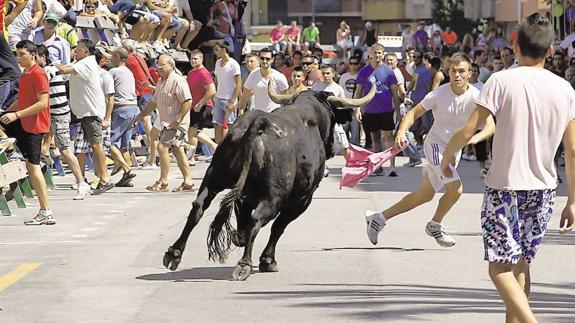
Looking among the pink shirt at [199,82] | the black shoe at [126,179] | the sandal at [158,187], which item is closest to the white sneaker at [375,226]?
the sandal at [158,187]

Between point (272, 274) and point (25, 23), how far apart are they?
1218 centimetres

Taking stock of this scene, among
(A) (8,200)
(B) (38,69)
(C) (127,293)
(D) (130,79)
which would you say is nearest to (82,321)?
(C) (127,293)

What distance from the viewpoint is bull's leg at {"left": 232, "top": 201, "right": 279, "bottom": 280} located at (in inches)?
421

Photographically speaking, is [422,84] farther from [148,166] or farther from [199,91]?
[199,91]

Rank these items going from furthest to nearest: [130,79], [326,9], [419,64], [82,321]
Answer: [326,9], [419,64], [130,79], [82,321]

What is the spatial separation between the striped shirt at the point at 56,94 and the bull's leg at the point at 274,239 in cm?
739

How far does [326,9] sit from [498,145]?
76.8 metres

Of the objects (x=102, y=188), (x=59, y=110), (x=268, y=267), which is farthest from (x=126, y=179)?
(x=268, y=267)

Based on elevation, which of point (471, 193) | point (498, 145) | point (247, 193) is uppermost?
point (498, 145)

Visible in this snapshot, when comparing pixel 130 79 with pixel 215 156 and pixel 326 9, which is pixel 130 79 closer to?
pixel 215 156

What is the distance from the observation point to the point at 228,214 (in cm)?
1075

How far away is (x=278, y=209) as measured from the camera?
36.3 ft

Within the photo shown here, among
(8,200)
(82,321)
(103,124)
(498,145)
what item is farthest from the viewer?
(103,124)

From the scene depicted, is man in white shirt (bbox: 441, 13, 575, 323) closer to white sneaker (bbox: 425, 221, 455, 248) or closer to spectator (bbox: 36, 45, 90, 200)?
white sneaker (bbox: 425, 221, 455, 248)
